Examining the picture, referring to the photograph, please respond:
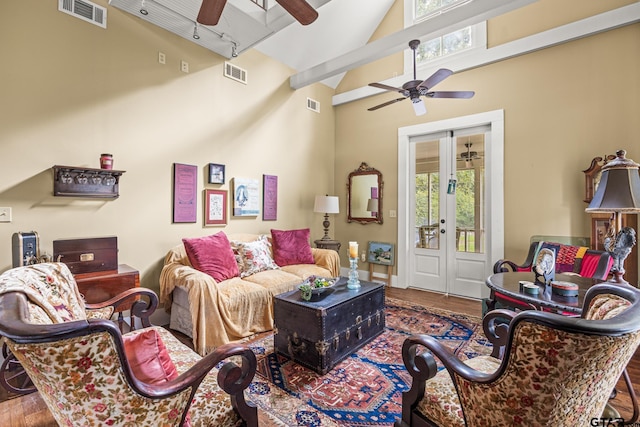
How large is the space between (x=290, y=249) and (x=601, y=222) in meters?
3.53

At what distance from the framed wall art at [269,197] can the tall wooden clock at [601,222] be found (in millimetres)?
3853

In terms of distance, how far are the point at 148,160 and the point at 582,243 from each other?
16.1 ft

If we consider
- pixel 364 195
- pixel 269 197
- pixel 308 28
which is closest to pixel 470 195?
pixel 364 195

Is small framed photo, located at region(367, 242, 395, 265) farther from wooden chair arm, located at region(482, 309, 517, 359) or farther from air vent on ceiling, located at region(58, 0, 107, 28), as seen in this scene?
air vent on ceiling, located at region(58, 0, 107, 28)

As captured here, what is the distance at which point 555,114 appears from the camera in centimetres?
359

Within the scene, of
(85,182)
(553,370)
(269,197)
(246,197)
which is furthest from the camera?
(269,197)

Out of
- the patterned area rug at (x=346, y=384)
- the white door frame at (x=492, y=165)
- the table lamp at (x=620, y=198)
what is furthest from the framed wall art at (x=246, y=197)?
the table lamp at (x=620, y=198)

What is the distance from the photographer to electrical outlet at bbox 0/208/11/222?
7.89ft

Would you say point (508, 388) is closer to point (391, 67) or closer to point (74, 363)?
point (74, 363)

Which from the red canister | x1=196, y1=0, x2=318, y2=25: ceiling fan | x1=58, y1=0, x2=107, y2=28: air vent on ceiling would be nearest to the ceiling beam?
x1=196, y1=0, x2=318, y2=25: ceiling fan

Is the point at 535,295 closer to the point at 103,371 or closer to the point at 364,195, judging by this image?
the point at 103,371

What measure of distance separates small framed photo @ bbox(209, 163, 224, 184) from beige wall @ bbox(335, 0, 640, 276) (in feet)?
10.4

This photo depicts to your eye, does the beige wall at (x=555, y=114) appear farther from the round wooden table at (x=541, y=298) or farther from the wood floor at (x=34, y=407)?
the wood floor at (x=34, y=407)

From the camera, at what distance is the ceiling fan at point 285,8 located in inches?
77.0
